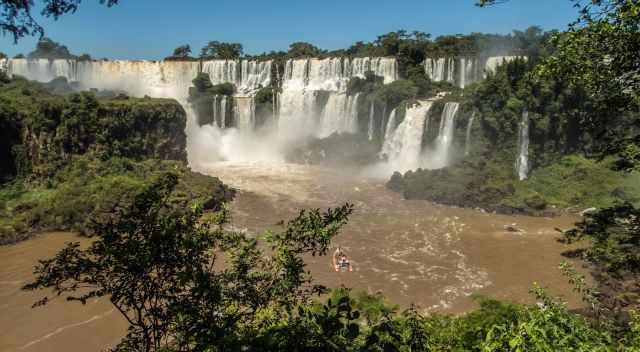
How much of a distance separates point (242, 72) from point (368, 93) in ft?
52.9

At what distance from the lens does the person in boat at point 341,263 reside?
53.2 ft

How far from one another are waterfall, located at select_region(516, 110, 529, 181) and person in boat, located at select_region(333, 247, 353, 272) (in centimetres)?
1531

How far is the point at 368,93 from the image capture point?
1502 inches

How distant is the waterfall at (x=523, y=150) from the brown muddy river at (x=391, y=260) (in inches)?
233

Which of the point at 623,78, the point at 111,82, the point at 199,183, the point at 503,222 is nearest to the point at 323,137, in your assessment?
the point at 199,183

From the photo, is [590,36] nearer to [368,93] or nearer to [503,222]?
[503,222]

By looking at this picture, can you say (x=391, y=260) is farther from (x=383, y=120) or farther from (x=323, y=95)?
(x=323, y=95)

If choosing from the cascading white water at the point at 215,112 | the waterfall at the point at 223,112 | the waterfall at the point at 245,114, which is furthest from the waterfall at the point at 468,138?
the cascading white water at the point at 215,112

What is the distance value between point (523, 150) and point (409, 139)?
8.20m

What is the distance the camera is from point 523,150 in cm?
2712

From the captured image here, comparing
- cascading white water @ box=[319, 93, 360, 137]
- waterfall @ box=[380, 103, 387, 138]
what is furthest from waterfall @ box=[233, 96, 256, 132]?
waterfall @ box=[380, 103, 387, 138]

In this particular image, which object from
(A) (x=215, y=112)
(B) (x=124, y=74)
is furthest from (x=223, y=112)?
(B) (x=124, y=74)

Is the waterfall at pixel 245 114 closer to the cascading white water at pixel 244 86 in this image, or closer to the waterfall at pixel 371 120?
the cascading white water at pixel 244 86

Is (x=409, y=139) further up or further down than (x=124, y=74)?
further down
